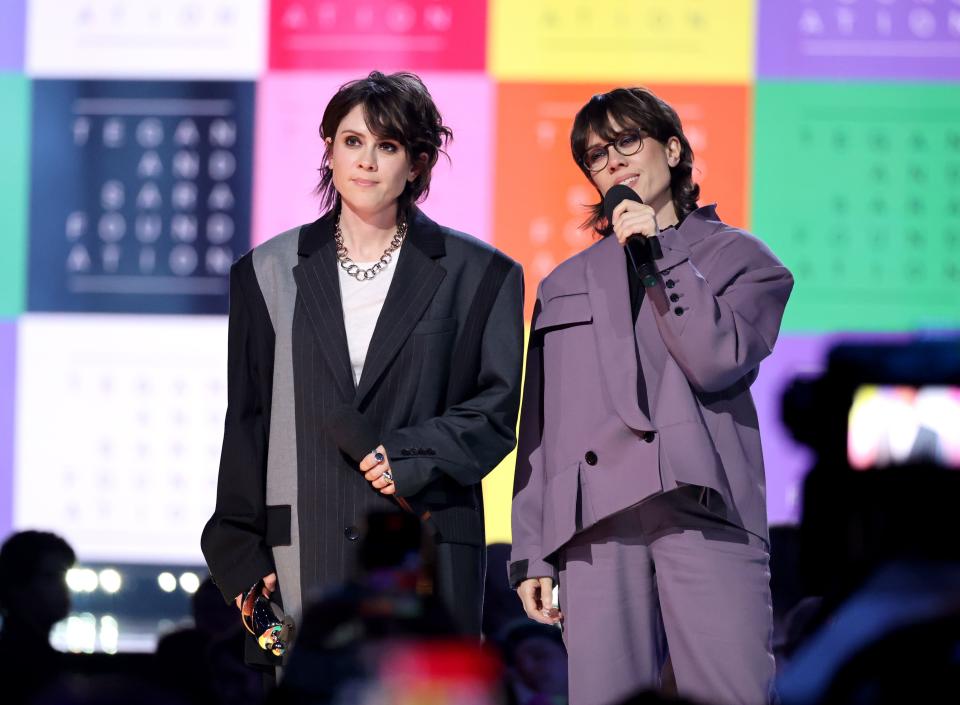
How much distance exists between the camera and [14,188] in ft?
12.9

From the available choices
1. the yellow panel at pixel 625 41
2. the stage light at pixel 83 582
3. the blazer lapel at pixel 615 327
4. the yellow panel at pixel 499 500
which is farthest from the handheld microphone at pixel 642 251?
the stage light at pixel 83 582

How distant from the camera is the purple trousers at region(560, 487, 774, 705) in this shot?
213 centimetres

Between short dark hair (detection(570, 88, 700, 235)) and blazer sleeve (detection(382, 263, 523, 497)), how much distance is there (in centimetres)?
31

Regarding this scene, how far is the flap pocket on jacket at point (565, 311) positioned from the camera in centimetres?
236

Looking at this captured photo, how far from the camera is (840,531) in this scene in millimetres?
1354

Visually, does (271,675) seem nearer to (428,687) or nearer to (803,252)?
(428,687)

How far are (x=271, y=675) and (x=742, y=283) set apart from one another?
1.10 m

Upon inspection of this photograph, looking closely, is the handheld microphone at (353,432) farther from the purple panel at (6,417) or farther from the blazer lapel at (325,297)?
the purple panel at (6,417)

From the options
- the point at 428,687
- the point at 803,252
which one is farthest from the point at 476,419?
the point at 803,252

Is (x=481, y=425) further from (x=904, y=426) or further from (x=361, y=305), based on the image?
(x=904, y=426)

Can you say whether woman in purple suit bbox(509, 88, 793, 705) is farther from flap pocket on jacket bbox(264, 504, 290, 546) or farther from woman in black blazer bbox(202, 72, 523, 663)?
flap pocket on jacket bbox(264, 504, 290, 546)

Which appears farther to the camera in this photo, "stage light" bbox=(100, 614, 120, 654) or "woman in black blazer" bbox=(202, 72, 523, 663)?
"stage light" bbox=(100, 614, 120, 654)

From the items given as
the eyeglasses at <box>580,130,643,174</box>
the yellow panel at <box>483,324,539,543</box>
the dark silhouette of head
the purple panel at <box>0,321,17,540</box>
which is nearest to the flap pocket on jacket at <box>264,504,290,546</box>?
the eyeglasses at <box>580,130,643,174</box>

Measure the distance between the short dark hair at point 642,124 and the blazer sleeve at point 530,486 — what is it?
1.10 feet
